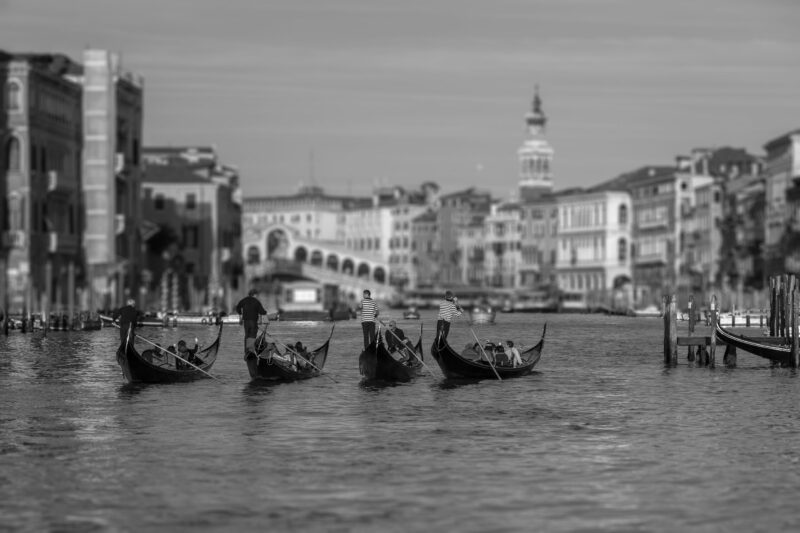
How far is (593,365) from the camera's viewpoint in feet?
154

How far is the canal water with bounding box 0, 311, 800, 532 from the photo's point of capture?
21.0 meters

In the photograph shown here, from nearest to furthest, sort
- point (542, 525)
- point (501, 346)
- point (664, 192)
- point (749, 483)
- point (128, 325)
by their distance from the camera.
→ 1. point (542, 525)
2. point (749, 483)
3. point (128, 325)
4. point (501, 346)
5. point (664, 192)

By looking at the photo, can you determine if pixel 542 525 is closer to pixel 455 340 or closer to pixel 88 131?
pixel 455 340

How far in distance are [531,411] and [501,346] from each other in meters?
7.56

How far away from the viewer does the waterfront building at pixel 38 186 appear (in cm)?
7625

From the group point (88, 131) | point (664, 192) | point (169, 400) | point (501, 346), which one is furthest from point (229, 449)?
point (664, 192)

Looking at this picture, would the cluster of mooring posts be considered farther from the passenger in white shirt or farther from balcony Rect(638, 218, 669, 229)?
balcony Rect(638, 218, 669, 229)

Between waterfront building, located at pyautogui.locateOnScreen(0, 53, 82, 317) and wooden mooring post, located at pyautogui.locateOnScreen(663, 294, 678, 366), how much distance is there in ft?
102

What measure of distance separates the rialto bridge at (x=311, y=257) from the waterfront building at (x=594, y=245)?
48.2 ft

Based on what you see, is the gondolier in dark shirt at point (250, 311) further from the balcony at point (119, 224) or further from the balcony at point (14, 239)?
the balcony at point (119, 224)

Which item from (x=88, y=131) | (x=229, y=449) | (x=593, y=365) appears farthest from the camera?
(x=88, y=131)

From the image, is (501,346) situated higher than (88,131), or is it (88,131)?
(88,131)

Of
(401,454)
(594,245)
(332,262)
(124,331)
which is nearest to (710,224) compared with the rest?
(594,245)

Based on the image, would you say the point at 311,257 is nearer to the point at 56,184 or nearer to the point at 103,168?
the point at 103,168
